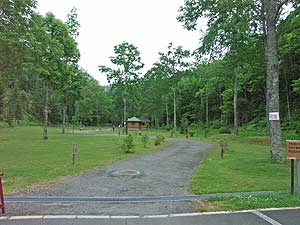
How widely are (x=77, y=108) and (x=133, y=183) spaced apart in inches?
2369

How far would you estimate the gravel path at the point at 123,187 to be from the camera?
5.34 m

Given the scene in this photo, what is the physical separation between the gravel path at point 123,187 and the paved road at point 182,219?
0.32 m

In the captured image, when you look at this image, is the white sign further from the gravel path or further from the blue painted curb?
the blue painted curb

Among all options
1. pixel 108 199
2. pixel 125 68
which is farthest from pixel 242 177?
pixel 125 68

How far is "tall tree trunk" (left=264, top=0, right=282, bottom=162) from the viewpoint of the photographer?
10.9m

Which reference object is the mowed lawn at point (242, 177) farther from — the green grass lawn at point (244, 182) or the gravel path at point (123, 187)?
the gravel path at point (123, 187)

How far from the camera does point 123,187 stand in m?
7.50

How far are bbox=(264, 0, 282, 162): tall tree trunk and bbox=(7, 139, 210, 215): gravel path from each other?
2.93m

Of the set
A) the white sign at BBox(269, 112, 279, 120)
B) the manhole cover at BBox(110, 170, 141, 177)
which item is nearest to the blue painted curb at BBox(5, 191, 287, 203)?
the manhole cover at BBox(110, 170, 141, 177)

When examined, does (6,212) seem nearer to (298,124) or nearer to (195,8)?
(195,8)

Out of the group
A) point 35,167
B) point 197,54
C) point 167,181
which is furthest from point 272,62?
point 35,167

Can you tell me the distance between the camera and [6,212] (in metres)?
5.13

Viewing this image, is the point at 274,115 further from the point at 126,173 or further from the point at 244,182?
the point at 126,173

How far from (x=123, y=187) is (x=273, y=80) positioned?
6.77 metres
